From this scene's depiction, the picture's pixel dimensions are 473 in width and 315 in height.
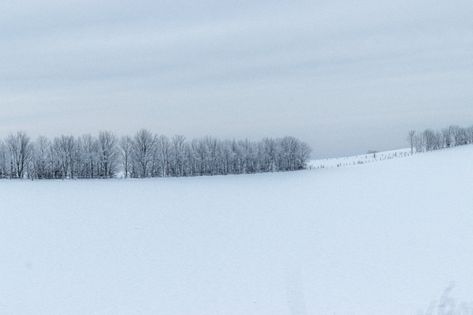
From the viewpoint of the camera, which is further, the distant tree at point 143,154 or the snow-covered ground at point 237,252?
the distant tree at point 143,154

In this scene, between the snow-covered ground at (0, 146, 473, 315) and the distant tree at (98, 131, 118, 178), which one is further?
the distant tree at (98, 131, 118, 178)

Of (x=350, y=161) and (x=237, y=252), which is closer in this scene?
(x=237, y=252)

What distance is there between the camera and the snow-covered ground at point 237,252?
15297 millimetres

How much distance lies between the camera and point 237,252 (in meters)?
23.1

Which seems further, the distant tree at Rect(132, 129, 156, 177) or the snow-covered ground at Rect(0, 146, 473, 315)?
the distant tree at Rect(132, 129, 156, 177)

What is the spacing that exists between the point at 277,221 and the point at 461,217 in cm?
1155

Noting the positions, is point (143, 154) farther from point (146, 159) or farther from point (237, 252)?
point (237, 252)

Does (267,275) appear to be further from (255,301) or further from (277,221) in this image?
(277,221)

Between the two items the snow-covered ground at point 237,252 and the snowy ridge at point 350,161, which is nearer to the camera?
the snow-covered ground at point 237,252

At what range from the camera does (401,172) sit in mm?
61031

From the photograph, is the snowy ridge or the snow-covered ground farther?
the snowy ridge

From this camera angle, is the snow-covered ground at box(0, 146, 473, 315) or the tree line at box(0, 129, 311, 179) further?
the tree line at box(0, 129, 311, 179)

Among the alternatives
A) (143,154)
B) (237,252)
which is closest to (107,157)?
(143,154)

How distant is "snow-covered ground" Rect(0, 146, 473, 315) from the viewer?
15297mm
